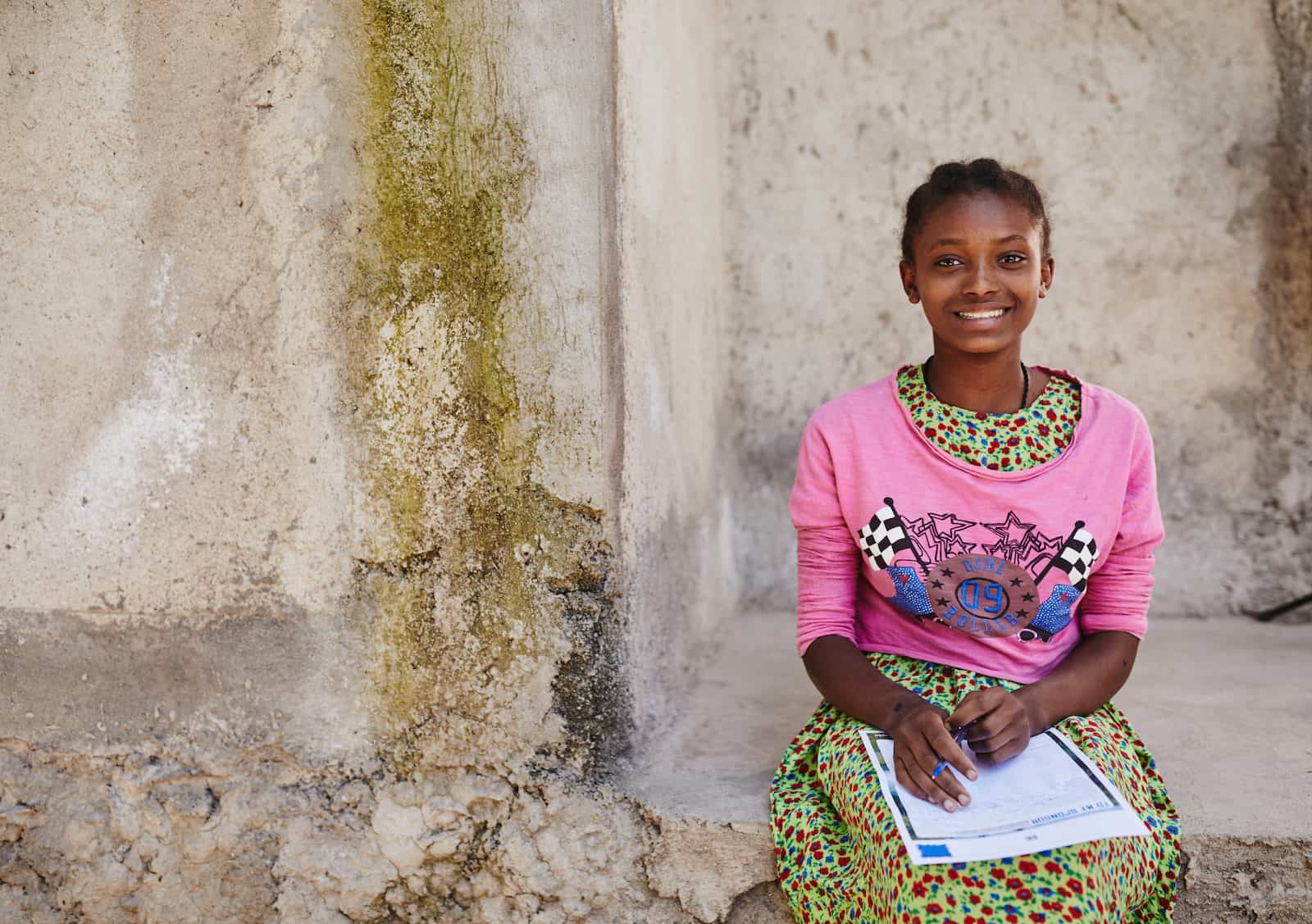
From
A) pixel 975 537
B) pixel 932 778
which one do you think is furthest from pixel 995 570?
pixel 932 778

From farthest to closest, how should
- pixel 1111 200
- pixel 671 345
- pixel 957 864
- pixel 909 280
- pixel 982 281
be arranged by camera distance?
pixel 1111 200
pixel 671 345
pixel 909 280
pixel 982 281
pixel 957 864

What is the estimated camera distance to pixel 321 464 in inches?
76.4

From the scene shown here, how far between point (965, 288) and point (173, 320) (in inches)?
53.0

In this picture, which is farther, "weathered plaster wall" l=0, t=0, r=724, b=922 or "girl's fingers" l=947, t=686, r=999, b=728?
"weathered plaster wall" l=0, t=0, r=724, b=922

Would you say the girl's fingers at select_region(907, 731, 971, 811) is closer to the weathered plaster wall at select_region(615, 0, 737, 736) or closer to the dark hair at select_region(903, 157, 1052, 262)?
the weathered plaster wall at select_region(615, 0, 737, 736)

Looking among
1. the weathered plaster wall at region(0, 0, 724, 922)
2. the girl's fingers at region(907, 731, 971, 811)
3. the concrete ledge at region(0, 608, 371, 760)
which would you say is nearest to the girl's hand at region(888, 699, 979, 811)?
the girl's fingers at region(907, 731, 971, 811)

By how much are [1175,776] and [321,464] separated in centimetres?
153

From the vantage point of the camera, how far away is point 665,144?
89.1 inches

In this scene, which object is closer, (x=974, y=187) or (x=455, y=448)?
(x=974, y=187)

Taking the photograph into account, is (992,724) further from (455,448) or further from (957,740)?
(455,448)

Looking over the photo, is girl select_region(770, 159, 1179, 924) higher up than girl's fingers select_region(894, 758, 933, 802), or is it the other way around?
girl select_region(770, 159, 1179, 924)

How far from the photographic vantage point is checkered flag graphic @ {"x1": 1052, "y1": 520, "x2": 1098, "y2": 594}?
1.70 meters

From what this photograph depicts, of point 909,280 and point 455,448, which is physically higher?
point 909,280

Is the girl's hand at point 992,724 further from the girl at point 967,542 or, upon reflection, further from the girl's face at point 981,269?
the girl's face at point 981,269
